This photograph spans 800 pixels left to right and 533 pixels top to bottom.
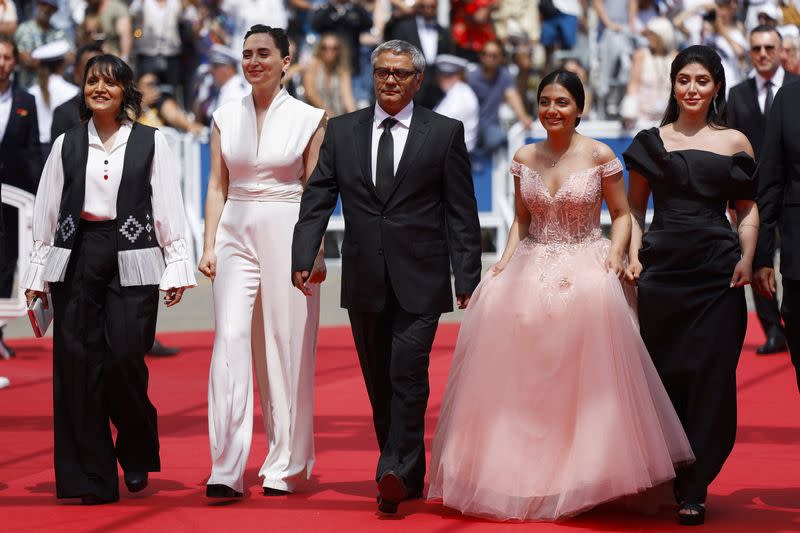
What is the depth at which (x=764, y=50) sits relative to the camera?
10.4 metres

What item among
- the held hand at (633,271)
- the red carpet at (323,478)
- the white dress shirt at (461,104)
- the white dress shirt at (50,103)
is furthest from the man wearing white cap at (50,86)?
the held hand at (633,271)

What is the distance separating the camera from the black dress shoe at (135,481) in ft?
21.7

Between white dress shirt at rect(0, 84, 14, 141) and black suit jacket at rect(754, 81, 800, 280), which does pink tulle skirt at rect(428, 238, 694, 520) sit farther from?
white dress shirt at rect(0, 84, 14, 141)

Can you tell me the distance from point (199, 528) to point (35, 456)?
1920 mm

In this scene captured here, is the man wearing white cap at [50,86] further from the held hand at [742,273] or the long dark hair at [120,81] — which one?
the held hand at [742,273]

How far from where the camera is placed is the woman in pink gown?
5.88 metres

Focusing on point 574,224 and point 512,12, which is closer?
point 574,224

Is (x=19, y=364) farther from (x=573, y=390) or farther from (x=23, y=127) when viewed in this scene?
(x=573, y=390)

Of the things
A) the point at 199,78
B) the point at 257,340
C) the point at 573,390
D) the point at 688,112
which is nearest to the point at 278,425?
the point at 257,340

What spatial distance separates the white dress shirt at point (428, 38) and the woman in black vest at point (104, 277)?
988cm

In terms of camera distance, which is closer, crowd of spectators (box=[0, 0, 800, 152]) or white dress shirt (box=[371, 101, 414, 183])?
white dress shirt (box=[371, 101, 414, 183])

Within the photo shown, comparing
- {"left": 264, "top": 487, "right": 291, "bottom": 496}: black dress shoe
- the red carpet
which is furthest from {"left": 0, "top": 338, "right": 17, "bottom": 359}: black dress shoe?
{"left": 264, "top": 487, "right": 291, "bottom": 496}: black dress shoe

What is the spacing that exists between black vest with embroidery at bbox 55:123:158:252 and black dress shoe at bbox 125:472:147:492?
0.98 m

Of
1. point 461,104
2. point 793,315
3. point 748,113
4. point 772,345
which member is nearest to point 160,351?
point 772,345
